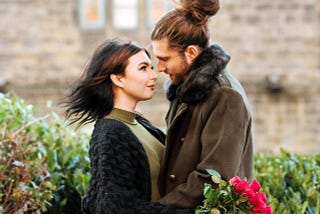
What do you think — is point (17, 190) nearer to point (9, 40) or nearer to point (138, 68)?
point (138, 68)

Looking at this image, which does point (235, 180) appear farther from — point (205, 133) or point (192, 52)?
point (192, 52)

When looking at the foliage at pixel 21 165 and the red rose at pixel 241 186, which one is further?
the foliage at pixel 21 165

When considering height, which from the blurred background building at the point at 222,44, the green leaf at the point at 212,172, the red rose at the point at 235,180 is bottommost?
the blurred background building at the point at 222,44

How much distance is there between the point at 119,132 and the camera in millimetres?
4172

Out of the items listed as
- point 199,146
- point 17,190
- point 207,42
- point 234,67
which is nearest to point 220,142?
point 199,146

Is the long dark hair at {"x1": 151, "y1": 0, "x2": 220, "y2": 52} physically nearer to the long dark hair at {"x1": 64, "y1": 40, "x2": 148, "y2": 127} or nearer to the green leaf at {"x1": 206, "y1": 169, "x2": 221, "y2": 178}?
the long dark hair at {"x1": 64, "y1": 40, "x2": 148, "y2": 127}

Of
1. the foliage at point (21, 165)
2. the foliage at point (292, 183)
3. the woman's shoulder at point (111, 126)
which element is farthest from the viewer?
the foliage at point (292, 183)

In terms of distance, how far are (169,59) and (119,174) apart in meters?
0.63

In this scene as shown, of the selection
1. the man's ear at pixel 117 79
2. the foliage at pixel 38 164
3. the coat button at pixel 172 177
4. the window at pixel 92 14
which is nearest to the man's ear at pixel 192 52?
the man's ear at pixel 117 79

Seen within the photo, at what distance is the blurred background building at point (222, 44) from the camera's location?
1692 centimetres

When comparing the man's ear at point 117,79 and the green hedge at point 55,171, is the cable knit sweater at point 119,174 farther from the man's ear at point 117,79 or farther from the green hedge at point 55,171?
the green hedge at point 55,171

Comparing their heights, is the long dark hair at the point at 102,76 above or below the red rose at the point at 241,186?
above

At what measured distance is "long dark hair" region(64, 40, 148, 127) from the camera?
172 inches

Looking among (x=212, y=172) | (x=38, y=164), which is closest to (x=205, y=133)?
(x=212, y=172)
